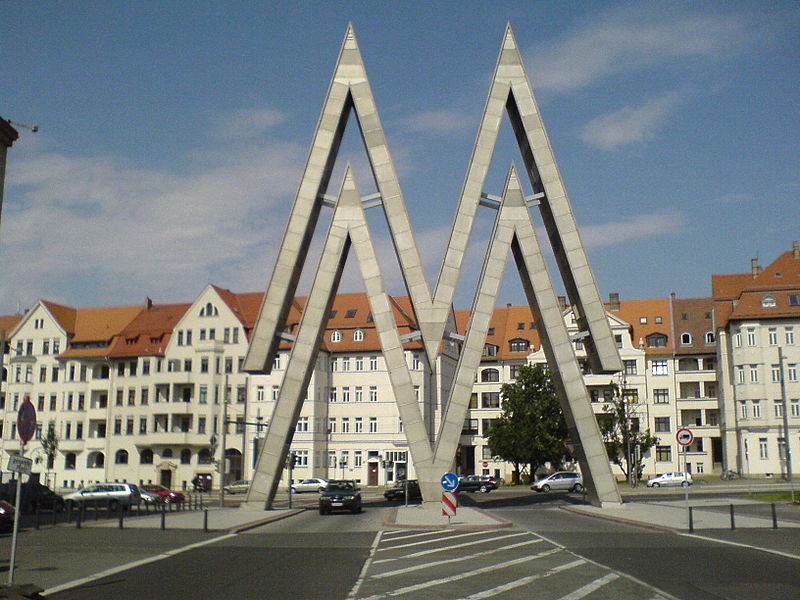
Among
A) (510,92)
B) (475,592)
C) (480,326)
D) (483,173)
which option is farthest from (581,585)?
(510,92)

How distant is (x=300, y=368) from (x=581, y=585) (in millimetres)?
23039

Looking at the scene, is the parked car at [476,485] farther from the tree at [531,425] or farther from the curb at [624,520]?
the curb at [624,520]

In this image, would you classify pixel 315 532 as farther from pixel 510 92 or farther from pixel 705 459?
pixel 705 459

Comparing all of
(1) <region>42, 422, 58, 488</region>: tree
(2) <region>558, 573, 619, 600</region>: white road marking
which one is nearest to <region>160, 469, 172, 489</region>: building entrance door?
(1) <region>42, 422, 58, 488</region>: tree

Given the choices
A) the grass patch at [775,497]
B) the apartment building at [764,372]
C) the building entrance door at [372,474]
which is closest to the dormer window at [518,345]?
the building entrance door at [372,474]

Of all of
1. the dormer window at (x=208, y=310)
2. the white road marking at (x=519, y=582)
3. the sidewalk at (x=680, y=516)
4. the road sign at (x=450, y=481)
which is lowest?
the sidewalk at (x=680, y=516)

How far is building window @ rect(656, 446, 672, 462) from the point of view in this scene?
260ft

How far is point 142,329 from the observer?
8450 centimetres

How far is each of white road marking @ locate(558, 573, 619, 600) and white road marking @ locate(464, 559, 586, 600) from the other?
40.3 inches

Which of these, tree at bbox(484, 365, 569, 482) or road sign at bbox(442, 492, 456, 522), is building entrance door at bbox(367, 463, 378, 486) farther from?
road sign at bbox(442, 492, 456, 522)

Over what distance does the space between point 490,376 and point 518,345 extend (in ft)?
14.4

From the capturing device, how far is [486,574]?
15977mm

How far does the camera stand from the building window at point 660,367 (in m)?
81.4

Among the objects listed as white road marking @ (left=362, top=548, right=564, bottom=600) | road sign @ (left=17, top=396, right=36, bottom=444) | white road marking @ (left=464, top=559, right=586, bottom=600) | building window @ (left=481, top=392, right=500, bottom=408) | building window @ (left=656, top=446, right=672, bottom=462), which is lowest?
white road marking @ (left=362, top=548, right=564, bottom=600)
